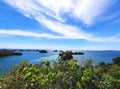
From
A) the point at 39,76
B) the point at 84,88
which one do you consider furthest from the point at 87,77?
the point at 39,76

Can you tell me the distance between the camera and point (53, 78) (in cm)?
390

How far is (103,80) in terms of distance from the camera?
5.08 m

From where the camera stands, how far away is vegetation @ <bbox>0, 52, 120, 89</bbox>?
365cm

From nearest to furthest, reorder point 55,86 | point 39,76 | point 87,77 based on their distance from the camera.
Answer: point 39,76
point 55,86
point 87,77

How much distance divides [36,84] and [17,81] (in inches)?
15.1

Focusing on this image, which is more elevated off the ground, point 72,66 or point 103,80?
point 72,66

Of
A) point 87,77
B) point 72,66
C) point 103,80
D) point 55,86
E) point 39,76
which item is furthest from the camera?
point 103,80

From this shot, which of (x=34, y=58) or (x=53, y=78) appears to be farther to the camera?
(x=34, y=58)

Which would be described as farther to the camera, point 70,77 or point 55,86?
point 70,77

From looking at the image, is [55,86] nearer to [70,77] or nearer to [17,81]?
[70,77]

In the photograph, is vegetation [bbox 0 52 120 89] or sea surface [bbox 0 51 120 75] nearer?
vegetation [bbox 0 52 120 89]

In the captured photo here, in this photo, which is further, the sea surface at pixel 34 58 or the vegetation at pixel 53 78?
the sea surface at pixel 34 58

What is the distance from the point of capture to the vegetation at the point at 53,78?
12.0 feet

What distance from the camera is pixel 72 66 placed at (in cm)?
473
